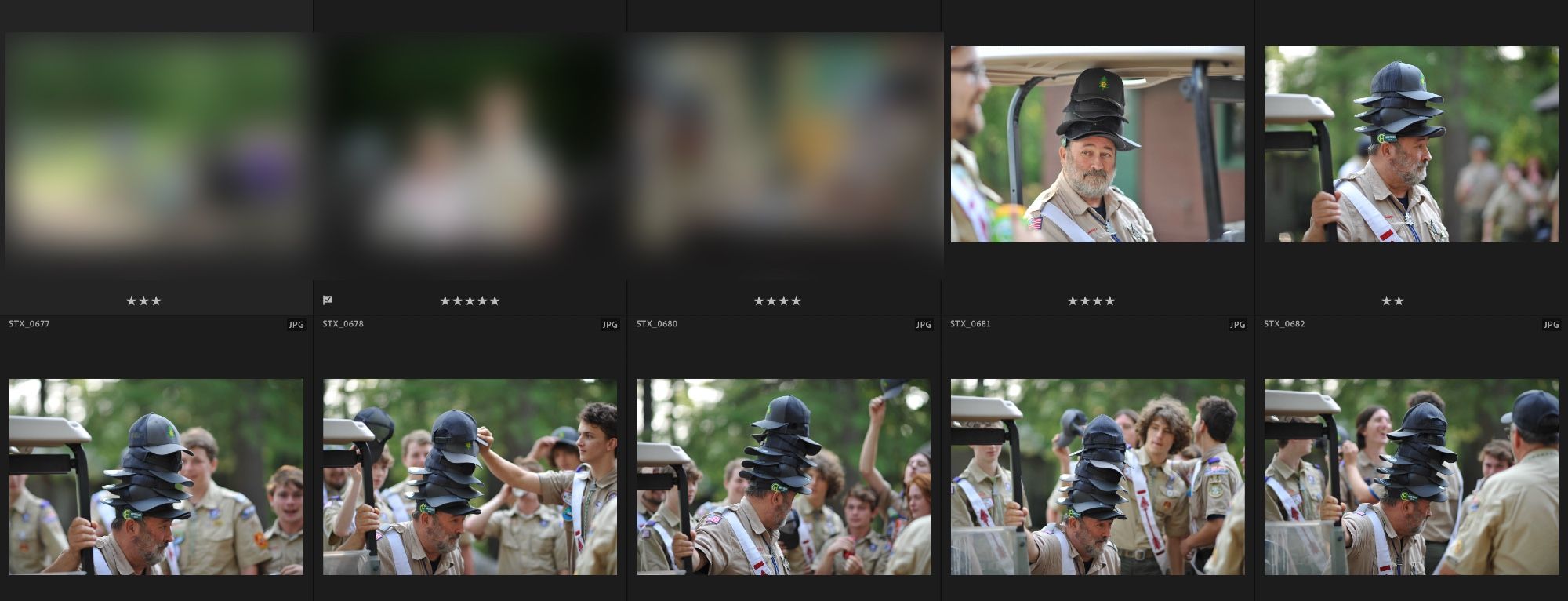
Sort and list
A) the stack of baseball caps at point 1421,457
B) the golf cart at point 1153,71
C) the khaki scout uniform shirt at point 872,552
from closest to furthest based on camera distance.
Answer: the golf cart at point 1153,71, the khaki scout uniform shirt at point 872,552, the stack of baseball caps at point 1421,457

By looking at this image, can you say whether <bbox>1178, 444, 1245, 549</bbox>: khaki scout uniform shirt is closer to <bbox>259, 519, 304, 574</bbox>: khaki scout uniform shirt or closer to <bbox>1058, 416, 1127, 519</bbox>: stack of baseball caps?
<bbox>1058, 416, 1127, 519</bbox>: stack of baseball caps

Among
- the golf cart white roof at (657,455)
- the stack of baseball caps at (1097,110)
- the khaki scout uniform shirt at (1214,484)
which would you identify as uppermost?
the stack of baseball caps at (1097,110)

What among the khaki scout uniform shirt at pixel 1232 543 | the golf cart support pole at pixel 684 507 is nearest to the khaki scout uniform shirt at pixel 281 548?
the golf cart support pole at pixel 684 507

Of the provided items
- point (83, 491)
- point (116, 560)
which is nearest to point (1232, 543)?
point (116, 560)

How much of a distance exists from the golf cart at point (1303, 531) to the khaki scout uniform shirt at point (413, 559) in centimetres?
414

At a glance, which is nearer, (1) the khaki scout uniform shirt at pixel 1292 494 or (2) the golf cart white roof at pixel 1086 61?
(2) the golf cart white roof at pixel 1086 61

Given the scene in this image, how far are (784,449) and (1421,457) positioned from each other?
328cm

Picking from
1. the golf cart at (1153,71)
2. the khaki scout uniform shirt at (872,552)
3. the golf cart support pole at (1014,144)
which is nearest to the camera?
the golf cart support pole at (1014,144)

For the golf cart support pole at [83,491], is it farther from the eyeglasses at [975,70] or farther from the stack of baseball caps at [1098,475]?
the stack of baseball caps at [1098,475]

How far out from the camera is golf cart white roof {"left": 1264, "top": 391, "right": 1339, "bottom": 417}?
28.5ft

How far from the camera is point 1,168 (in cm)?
873

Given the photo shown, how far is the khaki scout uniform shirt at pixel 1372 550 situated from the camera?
8.73 metres

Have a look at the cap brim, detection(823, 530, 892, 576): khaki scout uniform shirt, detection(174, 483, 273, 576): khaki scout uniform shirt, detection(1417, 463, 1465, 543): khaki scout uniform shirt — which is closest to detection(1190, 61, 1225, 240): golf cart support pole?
detection(1417, 463, 1465, 543): khaki scout uniform shirt

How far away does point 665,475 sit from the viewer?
8617mm
